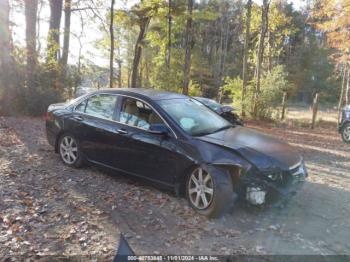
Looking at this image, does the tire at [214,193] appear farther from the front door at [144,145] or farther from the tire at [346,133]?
the tire at [346,133]

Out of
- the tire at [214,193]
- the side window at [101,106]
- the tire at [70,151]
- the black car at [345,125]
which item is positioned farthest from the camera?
the black car at [345,125]

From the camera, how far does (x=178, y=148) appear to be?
4777 mm

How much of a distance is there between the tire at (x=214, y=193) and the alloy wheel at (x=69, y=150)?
2597 millimetres

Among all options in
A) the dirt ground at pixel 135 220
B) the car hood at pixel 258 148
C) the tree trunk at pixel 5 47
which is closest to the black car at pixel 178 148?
the car hood at pixel 258 148

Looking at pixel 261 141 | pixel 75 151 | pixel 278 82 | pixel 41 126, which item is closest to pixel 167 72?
pixel 278 82

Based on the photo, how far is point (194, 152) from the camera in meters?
4.64

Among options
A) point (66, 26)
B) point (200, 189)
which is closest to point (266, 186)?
point (200, 189)

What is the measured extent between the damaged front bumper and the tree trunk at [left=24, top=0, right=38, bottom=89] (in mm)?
10749

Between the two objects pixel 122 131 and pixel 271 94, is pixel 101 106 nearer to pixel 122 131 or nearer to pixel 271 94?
pixel 122 131

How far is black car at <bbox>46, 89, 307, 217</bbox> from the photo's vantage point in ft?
14.5

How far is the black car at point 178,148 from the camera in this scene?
14.5 feet

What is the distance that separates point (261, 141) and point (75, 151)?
10.7 ft

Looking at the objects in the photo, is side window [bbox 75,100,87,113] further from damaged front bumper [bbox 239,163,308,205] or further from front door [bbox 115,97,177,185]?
damaged front bumper [bbox 239,163,308,205]

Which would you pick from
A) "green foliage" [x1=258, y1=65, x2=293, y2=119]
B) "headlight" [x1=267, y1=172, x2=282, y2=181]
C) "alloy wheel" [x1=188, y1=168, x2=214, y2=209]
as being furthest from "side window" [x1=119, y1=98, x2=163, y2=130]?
"green foliage" [x1=258, y1=65, x2=293, y2=119]
